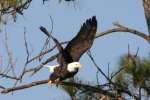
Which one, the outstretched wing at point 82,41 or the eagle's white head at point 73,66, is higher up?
the outstretched wing at point 82,41

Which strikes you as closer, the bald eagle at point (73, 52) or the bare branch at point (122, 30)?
the bald eagle at point (73, 52)

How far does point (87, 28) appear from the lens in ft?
13.1

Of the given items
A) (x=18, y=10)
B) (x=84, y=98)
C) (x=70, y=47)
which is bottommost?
(x=84, y=98)

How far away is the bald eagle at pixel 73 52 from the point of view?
3.82 m

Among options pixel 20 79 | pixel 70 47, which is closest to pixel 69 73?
pixel 70 47

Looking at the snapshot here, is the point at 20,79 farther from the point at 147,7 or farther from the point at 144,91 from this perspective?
the point at 147,7

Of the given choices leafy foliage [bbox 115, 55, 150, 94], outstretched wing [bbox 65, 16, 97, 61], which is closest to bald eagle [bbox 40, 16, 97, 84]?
outstretched wing [bbox 65, 16, 97, 61]

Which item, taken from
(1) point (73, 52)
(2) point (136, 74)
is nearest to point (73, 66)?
(1) point (73, 52)

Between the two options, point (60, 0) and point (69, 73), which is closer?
point (69, 73)

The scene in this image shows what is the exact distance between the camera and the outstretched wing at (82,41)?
3941mm

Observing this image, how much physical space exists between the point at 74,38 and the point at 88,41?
0.10 m

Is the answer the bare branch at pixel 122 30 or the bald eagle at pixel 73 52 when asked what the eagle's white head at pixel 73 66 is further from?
the bare branch at pixel 122 30

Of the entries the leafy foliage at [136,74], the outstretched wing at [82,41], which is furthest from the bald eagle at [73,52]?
the leafy foliage at [136,74]

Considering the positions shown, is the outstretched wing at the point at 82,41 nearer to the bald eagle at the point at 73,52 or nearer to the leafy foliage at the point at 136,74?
the bald eagle at the point at 73,52
